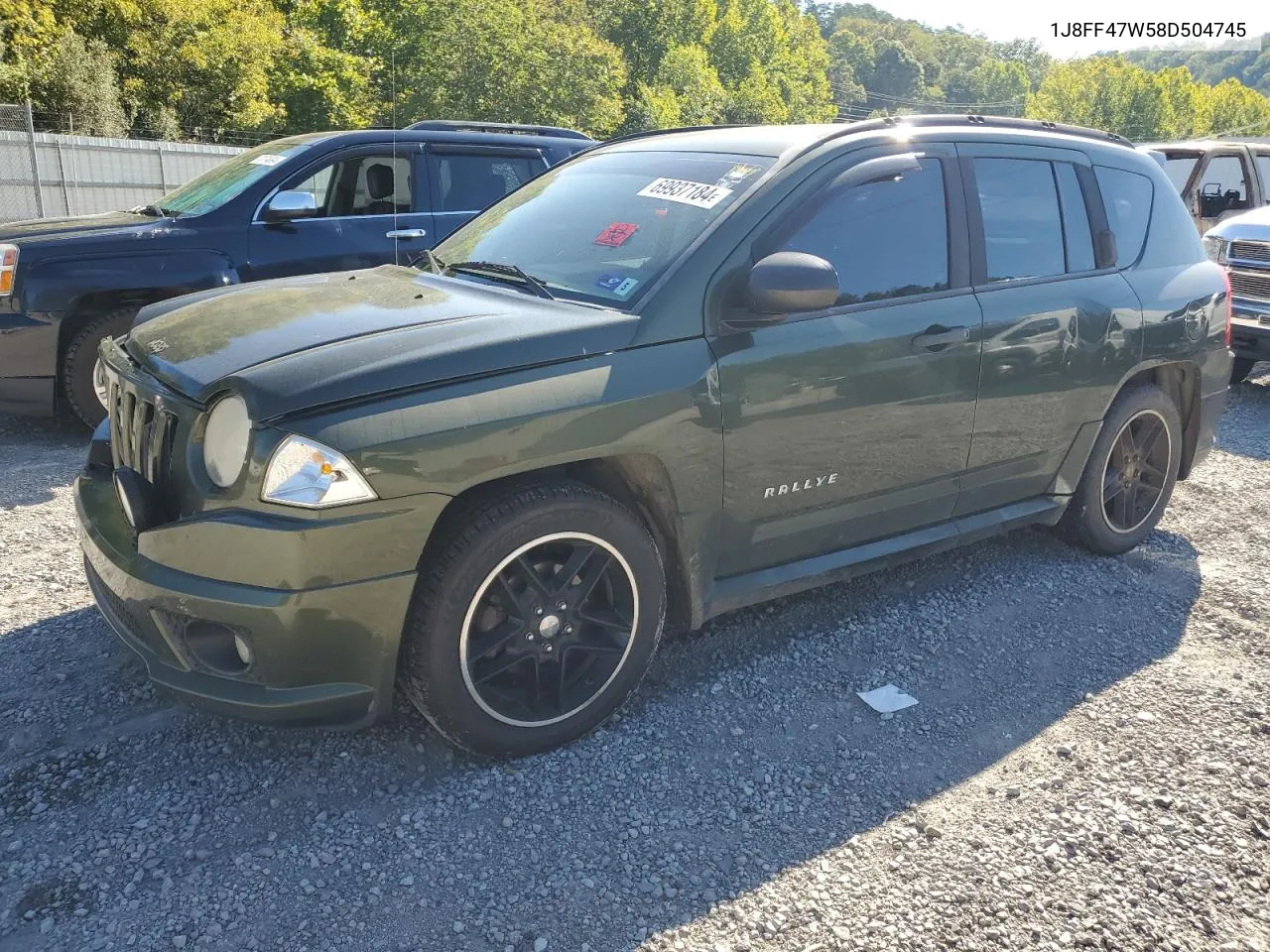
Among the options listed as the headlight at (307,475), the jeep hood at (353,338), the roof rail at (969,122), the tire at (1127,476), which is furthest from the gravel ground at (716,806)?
the roof rail at (969,122)

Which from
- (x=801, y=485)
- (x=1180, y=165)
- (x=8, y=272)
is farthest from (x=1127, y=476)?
(x=1180, y=165)

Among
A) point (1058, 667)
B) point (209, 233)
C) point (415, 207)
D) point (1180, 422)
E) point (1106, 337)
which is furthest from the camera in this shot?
point (415, 207)

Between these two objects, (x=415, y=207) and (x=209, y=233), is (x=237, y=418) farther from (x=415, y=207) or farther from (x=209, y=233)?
(x=415, y=207)

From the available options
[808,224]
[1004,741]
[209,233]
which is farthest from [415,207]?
[1004,741]

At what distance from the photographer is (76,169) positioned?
17.9m

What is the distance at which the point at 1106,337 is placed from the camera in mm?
4191

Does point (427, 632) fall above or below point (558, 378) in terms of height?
below

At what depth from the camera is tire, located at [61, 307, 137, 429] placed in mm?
5852

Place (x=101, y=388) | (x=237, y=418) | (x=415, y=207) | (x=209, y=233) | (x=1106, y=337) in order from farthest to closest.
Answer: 1. (x=415, y=207)
2. (x=209, y=233)
3. (x=1106, y=337)
4. (x=101, y=388)
5. (x=237, y=418)

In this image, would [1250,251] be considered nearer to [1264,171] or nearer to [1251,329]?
[1251,329]

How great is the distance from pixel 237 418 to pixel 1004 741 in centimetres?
253

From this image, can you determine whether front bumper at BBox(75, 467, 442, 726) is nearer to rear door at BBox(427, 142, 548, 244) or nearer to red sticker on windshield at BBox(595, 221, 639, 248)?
red sticker on windshield at BBox(595, 221, 639, 248)

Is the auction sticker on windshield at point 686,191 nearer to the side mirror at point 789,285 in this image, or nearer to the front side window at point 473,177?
the side mirror at point 789,285

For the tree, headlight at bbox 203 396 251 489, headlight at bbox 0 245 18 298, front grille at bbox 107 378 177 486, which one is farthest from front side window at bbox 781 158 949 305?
the tree
